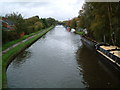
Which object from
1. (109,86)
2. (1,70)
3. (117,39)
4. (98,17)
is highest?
(98,17)

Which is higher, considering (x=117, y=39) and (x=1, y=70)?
(x=117, y=39)

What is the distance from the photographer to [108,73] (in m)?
16.3

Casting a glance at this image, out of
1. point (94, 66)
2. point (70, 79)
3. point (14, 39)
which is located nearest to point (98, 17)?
point (94, 66)

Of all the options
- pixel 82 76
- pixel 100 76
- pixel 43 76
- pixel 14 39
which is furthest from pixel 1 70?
pixel 14 39

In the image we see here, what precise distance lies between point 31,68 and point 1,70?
3746 millimetres

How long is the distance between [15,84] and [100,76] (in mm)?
6891

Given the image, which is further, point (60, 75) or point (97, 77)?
point (60, 75)

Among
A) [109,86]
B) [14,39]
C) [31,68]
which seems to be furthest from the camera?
[14,39]

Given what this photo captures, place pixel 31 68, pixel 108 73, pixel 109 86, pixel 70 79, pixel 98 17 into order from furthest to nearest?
1. pixel 98 17
2. pixel 31 68
3. pixel 108 73
4. pixel 70 79
5. pixel 109 86

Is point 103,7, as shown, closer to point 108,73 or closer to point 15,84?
point 108,73

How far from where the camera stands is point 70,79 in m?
14.5

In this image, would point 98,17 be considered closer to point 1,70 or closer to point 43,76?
point 43,76

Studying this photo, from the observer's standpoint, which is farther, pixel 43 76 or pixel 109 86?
pixel 43 76

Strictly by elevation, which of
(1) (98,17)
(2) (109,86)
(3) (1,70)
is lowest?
(2) (109,86)
